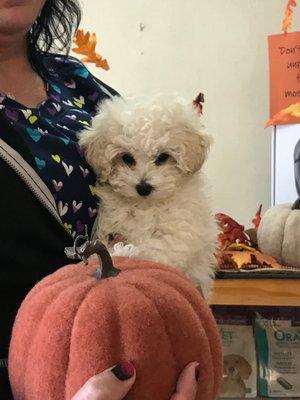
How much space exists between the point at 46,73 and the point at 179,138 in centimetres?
26

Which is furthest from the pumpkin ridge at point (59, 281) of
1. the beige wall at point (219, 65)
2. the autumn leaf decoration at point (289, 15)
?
the autumn leaf decoration at point (289, 15)

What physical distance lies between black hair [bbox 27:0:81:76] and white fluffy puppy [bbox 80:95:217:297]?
149mm

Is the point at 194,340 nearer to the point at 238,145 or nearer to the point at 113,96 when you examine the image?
the point at 113,96

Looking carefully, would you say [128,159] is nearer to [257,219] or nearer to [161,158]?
[161,158]

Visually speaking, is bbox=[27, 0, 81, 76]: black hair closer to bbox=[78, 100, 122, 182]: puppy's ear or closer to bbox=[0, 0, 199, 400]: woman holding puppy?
bbox=[0, 0, 199, 400]: woman holding puppy

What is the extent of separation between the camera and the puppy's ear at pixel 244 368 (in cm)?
158

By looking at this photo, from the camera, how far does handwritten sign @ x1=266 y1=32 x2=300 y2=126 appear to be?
68.1 inches

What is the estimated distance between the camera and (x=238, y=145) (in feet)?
6.22

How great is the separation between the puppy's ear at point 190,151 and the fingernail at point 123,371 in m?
0.54

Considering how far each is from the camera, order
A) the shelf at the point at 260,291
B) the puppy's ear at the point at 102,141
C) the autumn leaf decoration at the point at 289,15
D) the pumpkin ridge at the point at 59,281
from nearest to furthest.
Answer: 1. the pumpkin ridge at the point at 59,281
2. the puppy's ear at the point at 102,141
3. the shelf at the point at 260,291
4. the autumn leaf decoration at the point at 289,15

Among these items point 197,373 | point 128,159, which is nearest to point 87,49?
point 128,159

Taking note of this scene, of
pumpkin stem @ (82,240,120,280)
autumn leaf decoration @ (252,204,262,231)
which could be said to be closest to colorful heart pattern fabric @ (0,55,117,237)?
pumpkin stem @ (82,240,120,280)

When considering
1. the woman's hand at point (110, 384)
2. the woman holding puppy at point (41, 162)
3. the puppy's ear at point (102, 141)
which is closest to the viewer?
the woman's hand at point (110, 384)

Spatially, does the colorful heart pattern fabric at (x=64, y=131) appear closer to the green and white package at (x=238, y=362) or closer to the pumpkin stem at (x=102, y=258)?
the pumpkin stem at (x=102, y=258)
